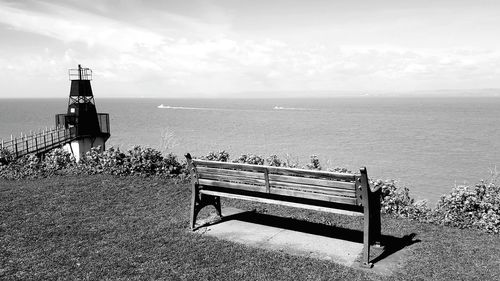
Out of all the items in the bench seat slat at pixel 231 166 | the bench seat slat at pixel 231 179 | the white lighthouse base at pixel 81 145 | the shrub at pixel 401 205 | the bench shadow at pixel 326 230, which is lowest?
the white lighthouse base at pixel 81 145

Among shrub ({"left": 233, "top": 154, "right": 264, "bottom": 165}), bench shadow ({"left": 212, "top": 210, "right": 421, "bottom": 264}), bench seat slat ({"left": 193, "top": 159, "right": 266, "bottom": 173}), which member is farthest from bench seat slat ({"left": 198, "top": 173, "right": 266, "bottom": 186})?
shrub ({"left": 233, "top": 154, "right": 264, "bottom": 165})

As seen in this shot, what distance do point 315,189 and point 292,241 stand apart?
48.5 inches

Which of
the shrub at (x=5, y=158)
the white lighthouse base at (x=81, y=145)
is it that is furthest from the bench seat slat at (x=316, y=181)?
the white lighthouse base at (x=81, y=145)

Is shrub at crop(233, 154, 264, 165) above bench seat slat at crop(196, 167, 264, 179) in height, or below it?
below

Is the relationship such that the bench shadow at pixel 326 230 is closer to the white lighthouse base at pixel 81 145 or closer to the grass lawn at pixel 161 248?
the grass lawn at pixel 161 248

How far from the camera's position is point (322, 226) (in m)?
7.77

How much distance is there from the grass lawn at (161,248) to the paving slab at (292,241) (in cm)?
21

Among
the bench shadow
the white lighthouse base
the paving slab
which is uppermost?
the paving slab

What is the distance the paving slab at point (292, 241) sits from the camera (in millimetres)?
6133

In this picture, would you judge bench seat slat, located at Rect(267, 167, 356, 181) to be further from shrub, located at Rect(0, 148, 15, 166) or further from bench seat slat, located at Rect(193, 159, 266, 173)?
shrub, located at Rect(0, 148, 15, 166)

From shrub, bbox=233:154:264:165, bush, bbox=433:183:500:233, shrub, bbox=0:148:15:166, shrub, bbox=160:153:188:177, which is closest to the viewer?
bush, bbox=433:183:500:233

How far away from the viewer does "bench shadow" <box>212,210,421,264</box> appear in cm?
673

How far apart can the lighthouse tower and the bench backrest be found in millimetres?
29145

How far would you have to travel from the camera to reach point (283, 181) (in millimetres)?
6430
